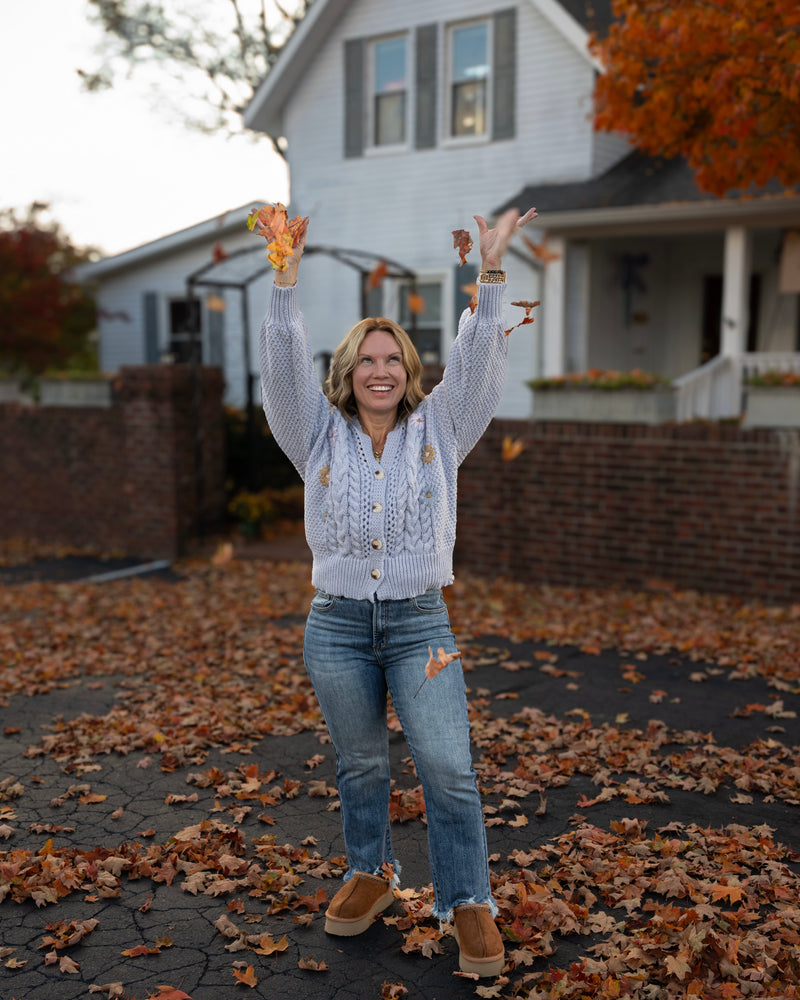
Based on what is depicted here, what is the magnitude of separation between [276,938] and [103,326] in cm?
1666

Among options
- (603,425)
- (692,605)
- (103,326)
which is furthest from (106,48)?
(692,605)

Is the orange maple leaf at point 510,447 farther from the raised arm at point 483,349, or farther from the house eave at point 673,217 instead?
the raised arm at point 483,349

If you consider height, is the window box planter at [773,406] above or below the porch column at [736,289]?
below

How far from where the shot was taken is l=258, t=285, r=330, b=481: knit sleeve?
10.8 feet

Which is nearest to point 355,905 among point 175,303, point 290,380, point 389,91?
point 290,380

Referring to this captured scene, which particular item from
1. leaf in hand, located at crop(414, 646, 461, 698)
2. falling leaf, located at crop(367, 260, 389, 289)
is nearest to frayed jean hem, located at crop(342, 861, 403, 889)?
leaf in hand, located at crop(414, 646, 461, 698)

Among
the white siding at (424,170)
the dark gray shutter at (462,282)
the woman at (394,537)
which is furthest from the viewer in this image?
the dark gray shutter at (462,282)

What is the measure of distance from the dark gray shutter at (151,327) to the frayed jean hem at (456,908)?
51.0 ft

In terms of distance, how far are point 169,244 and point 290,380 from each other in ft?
49.6

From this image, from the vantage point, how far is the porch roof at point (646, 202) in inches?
465

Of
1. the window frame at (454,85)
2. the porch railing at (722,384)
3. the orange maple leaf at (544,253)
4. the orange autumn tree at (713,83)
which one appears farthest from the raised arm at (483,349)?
the window frame at (454,85)

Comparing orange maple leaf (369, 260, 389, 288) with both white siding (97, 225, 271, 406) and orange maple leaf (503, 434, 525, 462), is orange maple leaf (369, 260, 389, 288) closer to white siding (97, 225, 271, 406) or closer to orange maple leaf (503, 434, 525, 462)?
orange maple leaf (503, 434, 525, 462)

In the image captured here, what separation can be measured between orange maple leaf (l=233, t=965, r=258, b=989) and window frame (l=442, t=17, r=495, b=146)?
42.6ft

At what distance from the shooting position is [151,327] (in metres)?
18.0
